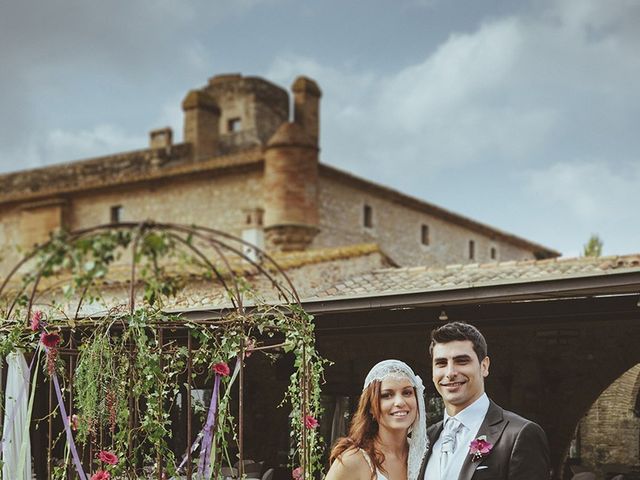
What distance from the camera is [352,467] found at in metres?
3.55

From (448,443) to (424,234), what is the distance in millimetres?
21129

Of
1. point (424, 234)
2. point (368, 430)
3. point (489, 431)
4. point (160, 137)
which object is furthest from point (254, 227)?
point (489, 431)

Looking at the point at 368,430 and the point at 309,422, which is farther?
the point at 309,422

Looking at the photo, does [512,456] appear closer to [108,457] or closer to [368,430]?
[368,430]

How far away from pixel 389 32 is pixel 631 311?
52.1 feet

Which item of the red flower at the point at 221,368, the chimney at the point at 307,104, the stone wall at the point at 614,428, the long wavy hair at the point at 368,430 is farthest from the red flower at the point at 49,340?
the chimney at the point at 307,104

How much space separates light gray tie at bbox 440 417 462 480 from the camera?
10.5 ft

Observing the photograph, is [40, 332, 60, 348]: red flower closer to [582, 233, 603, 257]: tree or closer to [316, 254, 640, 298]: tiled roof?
[316, 254, 640, 298]: tiled roof

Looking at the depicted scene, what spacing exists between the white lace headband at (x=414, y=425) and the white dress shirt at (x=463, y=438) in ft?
0.40

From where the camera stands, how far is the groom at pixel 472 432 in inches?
121

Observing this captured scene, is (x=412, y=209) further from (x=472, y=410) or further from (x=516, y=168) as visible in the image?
(x=472, y=410)

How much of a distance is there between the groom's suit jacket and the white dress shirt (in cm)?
4

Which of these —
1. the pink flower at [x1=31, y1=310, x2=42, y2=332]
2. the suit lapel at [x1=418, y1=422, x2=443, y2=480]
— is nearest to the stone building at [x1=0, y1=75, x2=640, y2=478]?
the pink flower at [x1=31, y1=310, x2=42, y2=332]

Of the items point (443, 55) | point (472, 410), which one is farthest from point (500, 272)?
point (443, 55)
